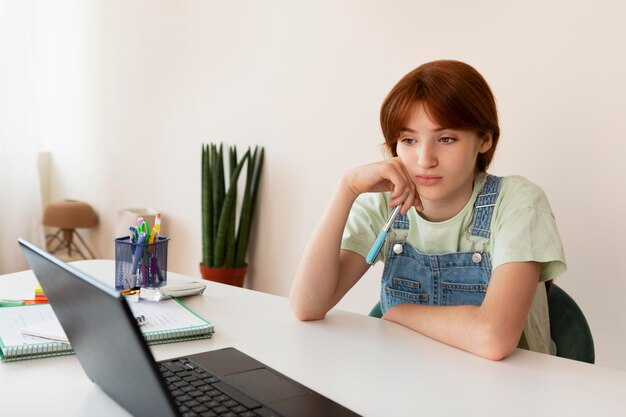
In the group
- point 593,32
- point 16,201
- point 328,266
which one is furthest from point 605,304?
point 16,201

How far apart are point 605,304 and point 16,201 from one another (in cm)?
304

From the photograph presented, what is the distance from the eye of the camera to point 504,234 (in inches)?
54.9

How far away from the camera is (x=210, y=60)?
10.8 ft

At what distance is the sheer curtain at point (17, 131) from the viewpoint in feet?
11.8

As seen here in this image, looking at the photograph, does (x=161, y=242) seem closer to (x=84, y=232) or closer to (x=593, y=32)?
(x=593, y=32)

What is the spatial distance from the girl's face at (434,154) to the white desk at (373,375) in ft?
1.05

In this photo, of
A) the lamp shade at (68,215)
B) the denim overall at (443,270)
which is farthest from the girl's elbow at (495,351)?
the lamp shade at (68,215)

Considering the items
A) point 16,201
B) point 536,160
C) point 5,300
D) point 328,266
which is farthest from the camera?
point 16,201

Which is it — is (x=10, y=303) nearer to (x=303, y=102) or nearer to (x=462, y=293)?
(x=462, y=293)

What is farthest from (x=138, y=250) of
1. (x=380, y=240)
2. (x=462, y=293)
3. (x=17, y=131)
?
(x=17, y=131)

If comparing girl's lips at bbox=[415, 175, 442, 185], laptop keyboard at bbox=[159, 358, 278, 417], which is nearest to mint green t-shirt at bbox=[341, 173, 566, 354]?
girl's lips at bbox=[415, 175, 442, 185]

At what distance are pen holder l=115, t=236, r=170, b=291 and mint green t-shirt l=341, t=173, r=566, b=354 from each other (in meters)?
0.43

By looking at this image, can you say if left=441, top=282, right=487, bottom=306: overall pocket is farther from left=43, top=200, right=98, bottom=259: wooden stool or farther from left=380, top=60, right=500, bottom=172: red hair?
left=43, top=200, right=98, bottom=259: wooden stool

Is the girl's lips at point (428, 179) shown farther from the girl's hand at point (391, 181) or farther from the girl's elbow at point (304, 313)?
the girl's elbow at point (304, 313)
